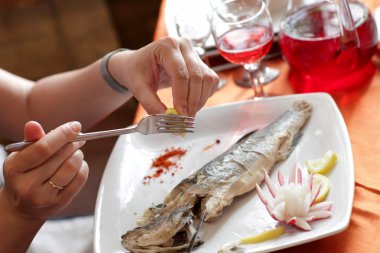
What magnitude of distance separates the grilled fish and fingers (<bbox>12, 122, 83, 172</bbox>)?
20 centimetres

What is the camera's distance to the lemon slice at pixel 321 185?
3.39 feet

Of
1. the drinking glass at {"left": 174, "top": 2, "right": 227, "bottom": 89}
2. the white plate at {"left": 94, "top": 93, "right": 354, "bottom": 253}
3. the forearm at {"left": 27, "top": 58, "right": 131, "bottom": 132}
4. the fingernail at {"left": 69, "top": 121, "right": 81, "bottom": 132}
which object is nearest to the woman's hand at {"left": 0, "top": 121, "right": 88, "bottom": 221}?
the fingernail at {"left": 69, "top": 121, "right": 81, "bottom": 132}

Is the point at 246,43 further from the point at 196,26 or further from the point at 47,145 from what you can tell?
the point at 47,145

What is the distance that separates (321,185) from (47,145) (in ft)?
1.62

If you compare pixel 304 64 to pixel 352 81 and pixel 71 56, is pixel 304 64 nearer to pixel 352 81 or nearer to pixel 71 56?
pixel 352 81

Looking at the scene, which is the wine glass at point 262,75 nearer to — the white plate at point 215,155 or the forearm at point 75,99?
the white plate at point 215,155

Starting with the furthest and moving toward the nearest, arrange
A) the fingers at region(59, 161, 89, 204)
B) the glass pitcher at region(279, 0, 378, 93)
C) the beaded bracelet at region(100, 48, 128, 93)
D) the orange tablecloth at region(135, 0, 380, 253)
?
the beaded bracelet at region(100, 48, 128, 93) < the glass pitcher at region(279, 0, 378, 93) < the fingers at region(59, 161, 89, 204) < the orange tablecloth at region(135, 0, 380, 253)

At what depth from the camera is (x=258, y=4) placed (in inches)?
55.5

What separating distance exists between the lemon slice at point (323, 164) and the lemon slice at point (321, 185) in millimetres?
24

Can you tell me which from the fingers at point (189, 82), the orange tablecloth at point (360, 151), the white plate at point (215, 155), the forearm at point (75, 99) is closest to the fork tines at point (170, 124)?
the fingers at point (189, 82)

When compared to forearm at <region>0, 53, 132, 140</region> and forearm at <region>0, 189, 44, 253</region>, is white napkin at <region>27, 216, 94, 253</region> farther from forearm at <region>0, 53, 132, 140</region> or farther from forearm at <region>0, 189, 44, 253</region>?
forearm at <region>0, 53, 132, 140</region>

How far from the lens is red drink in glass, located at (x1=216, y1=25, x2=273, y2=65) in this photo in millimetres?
1372

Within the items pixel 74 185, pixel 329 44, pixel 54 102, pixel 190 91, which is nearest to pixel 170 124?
pixel 190 91

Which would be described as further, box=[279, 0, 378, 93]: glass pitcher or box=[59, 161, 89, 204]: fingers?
box=[279, 0, 378, 93]: glass pitcher
